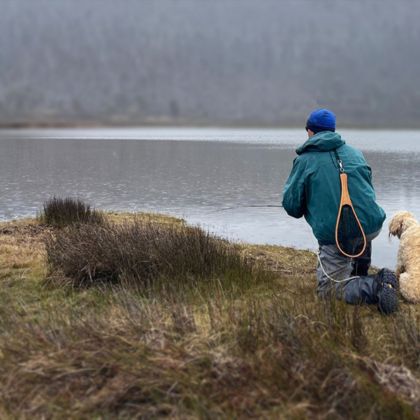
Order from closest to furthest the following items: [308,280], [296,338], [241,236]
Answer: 1. [296,338]
2. [308,280]
3. [241,236]

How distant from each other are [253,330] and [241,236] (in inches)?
373

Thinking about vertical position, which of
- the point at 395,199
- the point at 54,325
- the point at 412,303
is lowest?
the point at 395,199

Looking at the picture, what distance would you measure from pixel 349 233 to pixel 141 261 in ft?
7.84

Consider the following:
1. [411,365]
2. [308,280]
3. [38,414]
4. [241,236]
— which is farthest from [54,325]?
[241,236]

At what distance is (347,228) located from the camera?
5.83 m

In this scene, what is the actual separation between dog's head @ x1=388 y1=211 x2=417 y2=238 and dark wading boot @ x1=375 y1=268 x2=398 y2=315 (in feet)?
4.02

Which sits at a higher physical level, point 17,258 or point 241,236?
point 17,258

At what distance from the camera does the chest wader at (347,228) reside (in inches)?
226

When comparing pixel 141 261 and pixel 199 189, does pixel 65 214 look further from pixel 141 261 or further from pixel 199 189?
pixel 199 189

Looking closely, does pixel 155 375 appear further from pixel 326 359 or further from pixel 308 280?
pixel 308 280

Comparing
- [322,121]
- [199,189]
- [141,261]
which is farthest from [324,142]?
[199,189]

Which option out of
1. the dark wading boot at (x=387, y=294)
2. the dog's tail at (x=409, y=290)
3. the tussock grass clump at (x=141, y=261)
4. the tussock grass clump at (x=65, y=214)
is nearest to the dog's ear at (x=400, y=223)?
the dog's tail at (x=409, y=290)

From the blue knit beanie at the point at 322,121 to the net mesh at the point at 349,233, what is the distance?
0.94 meters

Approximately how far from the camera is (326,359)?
11.9 feet
